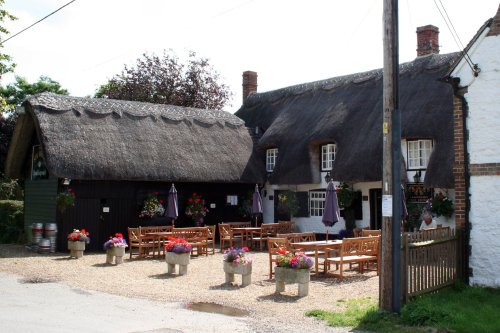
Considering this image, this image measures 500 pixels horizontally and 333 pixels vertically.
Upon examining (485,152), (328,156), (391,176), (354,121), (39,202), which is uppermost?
(354,121)

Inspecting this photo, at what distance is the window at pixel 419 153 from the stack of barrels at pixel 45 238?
40.7 ft

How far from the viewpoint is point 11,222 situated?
23.4 metres

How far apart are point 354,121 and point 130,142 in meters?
8.71

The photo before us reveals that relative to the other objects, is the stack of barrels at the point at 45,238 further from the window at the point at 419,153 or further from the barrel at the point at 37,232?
the window at the point at 419,153

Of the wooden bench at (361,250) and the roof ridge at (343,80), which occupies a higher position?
the roof ridge at (343,80)

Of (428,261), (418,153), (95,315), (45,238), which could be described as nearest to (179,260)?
(95,315)

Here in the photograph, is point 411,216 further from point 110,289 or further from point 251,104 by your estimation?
point 251,104

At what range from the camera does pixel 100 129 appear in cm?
2022

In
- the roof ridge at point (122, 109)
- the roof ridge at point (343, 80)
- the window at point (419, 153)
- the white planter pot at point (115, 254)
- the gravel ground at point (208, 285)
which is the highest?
the roof ridge at point (343, 80)

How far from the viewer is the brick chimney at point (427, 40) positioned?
2270 centimetres

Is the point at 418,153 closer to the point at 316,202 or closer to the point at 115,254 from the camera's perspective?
the point at 316,202

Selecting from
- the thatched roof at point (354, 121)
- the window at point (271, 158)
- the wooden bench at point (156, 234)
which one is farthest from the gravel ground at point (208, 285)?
the window at point (271, 158)

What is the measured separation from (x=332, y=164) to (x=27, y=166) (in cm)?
1264

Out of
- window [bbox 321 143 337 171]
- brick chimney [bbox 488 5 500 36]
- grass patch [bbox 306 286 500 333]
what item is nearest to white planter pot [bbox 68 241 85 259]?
window [bbox 321 143 337 171]
